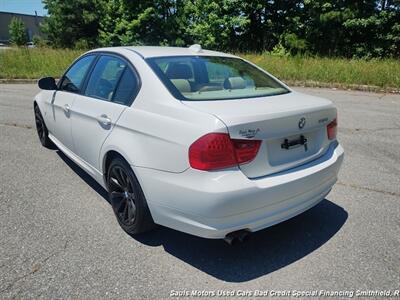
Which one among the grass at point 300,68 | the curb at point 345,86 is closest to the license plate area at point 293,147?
the curb at point 345,86

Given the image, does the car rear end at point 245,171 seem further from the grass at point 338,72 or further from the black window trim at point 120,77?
the grass at point 338,72

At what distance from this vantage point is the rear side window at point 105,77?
348cm

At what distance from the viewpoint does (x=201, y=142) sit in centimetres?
245

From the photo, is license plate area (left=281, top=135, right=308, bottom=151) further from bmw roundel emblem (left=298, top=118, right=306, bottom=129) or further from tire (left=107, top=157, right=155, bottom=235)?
tire (left=107, top=157, right=155, bottom=235)

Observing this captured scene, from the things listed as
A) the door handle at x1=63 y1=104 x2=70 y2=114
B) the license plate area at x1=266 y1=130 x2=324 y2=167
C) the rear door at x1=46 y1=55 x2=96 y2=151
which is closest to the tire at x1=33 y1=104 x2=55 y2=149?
the rear door at x1=46 y1=55 x2=96 y2=151

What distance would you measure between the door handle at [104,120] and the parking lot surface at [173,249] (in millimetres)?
946

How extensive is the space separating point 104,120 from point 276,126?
5.17ft

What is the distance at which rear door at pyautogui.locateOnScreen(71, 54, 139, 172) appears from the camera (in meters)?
3.26

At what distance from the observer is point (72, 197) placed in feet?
13.4

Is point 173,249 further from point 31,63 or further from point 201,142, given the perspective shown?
point 31,63

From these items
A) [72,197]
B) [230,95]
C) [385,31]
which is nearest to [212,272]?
[230,95]

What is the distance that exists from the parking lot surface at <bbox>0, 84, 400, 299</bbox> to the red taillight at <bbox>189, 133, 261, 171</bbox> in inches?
34.6

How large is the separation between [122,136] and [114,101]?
45 cm

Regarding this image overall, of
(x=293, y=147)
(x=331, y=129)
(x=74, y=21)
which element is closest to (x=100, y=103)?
(x=293, y=147)
